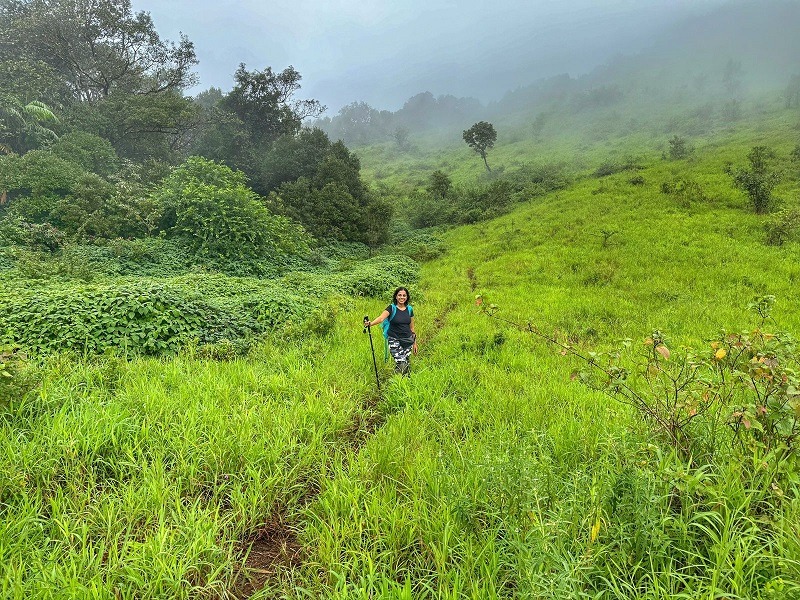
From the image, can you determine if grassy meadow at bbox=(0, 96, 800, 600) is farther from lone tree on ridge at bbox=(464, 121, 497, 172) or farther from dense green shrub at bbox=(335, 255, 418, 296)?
lone tree on ridge at bbox=(464, 121, 497, 172)

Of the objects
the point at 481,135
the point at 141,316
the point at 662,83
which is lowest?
the point at 141,316

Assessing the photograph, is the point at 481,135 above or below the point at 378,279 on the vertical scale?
above

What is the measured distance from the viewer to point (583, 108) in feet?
266

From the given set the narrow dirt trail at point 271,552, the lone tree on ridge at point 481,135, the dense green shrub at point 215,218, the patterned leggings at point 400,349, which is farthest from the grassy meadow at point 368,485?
the lone tree on ridge at point 481,135

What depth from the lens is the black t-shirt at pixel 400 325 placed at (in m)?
6.88

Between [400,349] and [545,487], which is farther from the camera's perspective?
[400,349]

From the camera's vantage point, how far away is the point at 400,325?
687 centimetres

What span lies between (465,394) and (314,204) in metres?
23.0

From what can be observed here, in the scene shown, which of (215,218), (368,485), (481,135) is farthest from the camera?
(481,135)

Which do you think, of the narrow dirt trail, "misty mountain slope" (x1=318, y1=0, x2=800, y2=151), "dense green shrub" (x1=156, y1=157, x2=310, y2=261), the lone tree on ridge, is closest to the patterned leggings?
the narrow dirt trail

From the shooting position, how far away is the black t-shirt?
22.6ft

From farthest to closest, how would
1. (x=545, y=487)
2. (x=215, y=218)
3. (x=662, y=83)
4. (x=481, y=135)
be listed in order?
(x=662, y=83), (x=481, y=135), (x=215, y=218), (x=545, y=487)

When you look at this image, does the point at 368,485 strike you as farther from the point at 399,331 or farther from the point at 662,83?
the point at 662,83

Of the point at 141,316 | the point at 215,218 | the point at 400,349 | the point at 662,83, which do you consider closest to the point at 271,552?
the point at 400,349
